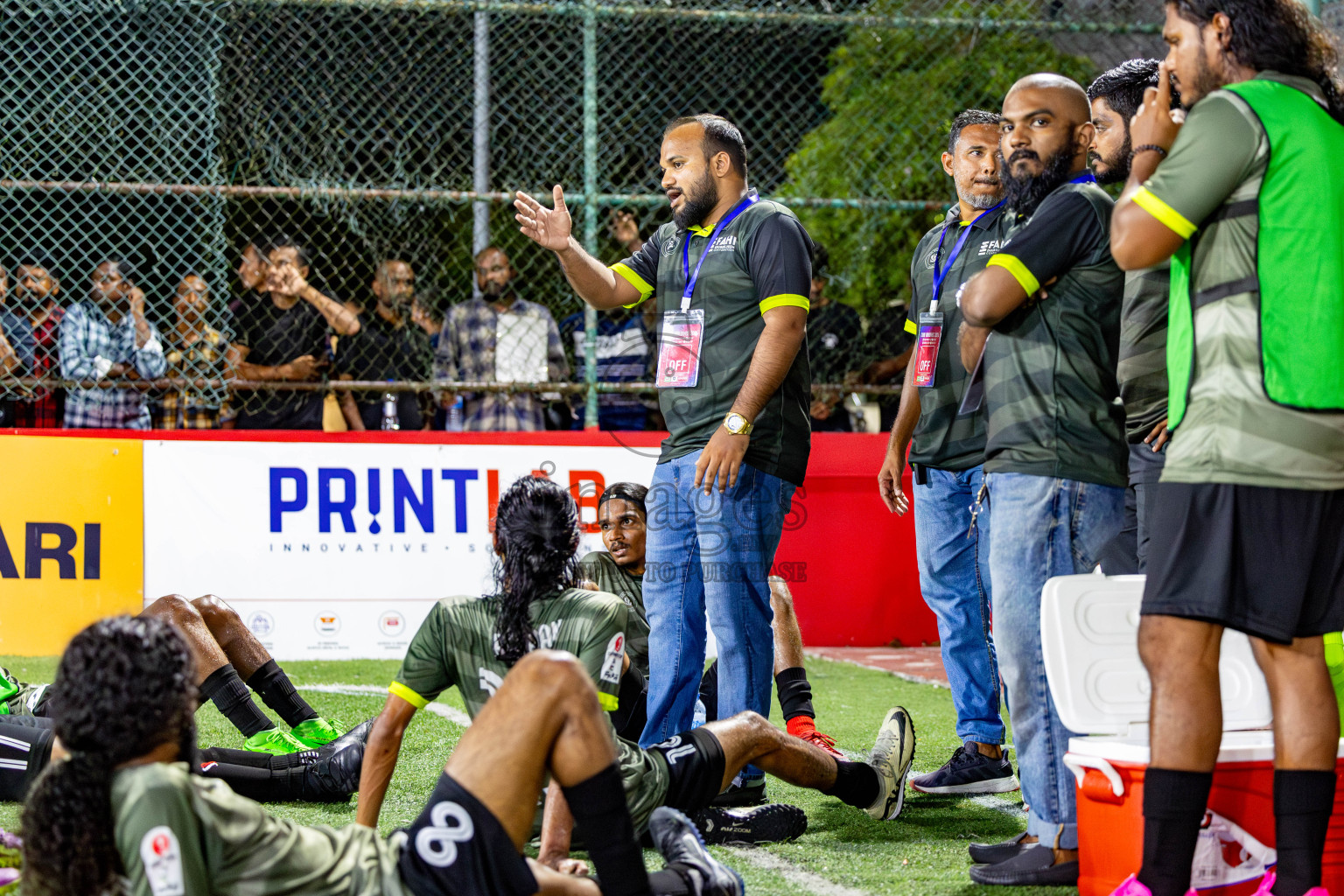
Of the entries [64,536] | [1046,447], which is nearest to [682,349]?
[1046,447]

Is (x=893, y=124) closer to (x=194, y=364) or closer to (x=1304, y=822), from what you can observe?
(x=194, y=364)

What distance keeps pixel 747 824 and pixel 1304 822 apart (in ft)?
5.29

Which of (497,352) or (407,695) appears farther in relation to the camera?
(497,352)

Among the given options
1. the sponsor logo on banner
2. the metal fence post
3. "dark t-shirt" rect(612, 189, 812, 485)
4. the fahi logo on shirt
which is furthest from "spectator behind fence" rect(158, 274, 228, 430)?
the fahi logo on shirt

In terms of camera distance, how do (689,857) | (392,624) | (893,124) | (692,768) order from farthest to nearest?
(893,124)
(392,624)
(692,768)
(689,857)

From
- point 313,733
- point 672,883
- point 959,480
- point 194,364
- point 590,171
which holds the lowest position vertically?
point 313,733

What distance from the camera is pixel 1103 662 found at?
11.0 ft

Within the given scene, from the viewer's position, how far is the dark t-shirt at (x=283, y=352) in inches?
334

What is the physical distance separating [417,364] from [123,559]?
2.12 m

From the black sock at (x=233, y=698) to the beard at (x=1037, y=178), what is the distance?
300 cm

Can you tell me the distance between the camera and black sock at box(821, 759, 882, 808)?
3.99m

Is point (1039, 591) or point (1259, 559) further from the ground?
point (1259, 559)

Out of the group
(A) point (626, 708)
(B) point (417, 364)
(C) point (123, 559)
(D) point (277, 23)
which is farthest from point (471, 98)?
(A) point (626, 708)

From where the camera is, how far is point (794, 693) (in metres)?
4.97
